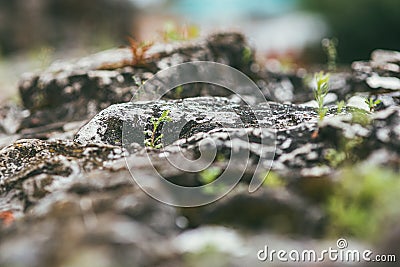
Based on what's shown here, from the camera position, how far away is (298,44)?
15.3 m

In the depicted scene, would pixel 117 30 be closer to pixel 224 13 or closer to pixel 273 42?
pixel 273 42

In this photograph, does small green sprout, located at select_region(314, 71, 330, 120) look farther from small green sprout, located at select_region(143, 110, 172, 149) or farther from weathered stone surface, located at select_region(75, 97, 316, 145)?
small green sprout, located at select_region(143, 110, 172, 149)

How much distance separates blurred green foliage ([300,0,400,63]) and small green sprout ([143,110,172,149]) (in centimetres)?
966

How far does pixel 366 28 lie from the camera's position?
13.6m

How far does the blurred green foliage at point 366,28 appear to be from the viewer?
43.0ft

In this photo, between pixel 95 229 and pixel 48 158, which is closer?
pixel 95 229

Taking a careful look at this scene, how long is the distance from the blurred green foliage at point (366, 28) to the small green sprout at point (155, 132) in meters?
9.66

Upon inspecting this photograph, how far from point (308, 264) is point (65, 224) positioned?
1249mm

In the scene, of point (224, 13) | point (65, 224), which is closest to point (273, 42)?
point (224, 13)

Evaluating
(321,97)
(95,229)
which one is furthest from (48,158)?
(321,97)

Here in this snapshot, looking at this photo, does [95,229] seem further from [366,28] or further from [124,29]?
[366,28]

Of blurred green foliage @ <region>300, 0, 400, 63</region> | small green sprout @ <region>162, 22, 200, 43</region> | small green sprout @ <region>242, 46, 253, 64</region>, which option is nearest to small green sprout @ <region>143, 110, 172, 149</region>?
small green sprout @ <region>162, 22, 200, 43</region>

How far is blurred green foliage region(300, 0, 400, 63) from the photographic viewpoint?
13.1m

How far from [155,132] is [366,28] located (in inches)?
421
